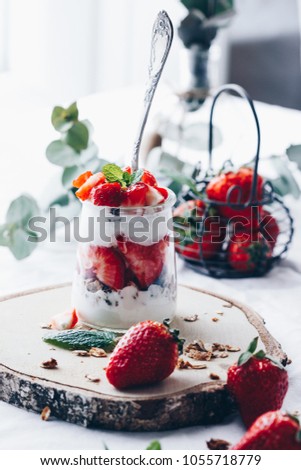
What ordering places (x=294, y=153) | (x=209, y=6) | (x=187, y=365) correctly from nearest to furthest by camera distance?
(x=187, y=365) < (x=294, y=153) < (x=209, y=6)

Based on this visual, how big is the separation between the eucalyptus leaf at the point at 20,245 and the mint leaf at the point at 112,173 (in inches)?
18.0

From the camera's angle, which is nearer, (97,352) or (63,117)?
(97,352)

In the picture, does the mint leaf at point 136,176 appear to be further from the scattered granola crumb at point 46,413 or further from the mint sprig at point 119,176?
the scattered granola crumb at point 46,413

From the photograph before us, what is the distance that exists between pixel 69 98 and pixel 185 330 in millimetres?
1763

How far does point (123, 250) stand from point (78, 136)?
0.47 metres

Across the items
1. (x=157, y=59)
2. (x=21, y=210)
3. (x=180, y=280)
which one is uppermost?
(x=157, y=59)

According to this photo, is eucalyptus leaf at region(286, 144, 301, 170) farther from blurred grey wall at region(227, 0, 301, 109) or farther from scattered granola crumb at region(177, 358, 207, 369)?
blurred grey wall at region(227, 0, 301, 109)

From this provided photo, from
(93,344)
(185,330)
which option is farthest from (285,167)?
(93,344)

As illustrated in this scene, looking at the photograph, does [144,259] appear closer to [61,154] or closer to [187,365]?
[187,365]

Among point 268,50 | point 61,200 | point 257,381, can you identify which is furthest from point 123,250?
point 268,50

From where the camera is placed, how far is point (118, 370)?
0.94m

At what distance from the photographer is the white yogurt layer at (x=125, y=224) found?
1058 millimetres

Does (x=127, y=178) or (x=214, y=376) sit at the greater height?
(x=127, y=178)

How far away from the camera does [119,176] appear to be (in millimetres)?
1074
